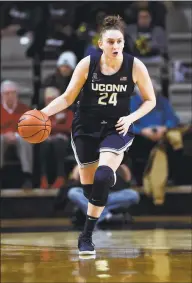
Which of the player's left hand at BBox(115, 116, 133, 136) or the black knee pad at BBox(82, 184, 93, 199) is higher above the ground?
the player's left hand at BBox(115, 116, 133, 136)

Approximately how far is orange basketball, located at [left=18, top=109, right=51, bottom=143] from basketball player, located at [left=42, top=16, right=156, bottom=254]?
0.16 m

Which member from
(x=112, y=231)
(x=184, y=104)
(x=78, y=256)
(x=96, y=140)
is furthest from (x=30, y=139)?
(x=184, y=104)

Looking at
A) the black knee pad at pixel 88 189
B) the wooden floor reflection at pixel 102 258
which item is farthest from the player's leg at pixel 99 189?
the black knee pad at pixel 88 189

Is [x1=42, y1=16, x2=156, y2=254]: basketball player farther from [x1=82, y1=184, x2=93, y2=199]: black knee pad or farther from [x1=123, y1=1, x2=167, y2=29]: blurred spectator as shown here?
[x1=123, y1=1, x2=167, y2=29]: blurred spectator

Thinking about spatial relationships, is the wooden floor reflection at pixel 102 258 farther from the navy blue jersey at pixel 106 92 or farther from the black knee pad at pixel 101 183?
the navy blue jersey at pixel 106 92

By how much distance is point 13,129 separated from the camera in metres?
8.79

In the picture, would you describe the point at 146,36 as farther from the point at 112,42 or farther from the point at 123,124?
the point at 123,124

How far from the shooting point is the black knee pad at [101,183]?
16.0 ft

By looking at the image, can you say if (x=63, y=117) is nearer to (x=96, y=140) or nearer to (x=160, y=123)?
(x=160, y=123)

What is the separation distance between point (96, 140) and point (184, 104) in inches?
189

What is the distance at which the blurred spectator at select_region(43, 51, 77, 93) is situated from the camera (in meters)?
9.05

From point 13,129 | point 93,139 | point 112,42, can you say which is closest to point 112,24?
point 112,42

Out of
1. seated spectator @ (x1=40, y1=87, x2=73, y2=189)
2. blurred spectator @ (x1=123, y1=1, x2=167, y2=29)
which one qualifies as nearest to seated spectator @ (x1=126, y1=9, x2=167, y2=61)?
blurred spectator @ (x1=123, y1=1, x2=167, y2=29)

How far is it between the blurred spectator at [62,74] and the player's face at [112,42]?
3.98 metres
